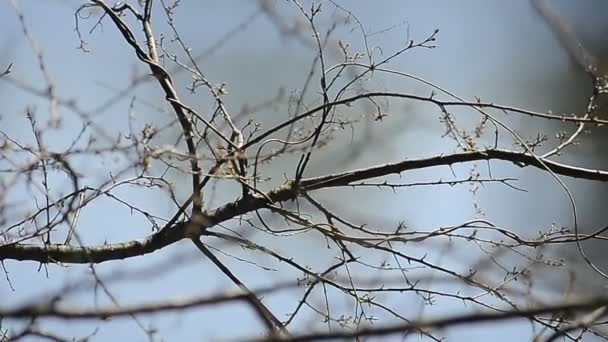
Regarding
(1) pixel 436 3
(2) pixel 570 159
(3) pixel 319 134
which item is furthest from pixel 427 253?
(1) pixel 436 3

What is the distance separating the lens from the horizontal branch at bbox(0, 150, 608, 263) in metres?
0.72

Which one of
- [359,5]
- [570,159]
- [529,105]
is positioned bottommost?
[570,159]

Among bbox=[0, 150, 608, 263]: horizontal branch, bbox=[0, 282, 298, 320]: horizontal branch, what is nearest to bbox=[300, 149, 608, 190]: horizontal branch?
bbox=[0, 150, 608, 263]: horizontal branch

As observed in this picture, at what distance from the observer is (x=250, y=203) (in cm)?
76

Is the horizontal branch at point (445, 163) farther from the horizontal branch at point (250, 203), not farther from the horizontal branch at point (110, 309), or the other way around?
the horizontal branch at point (110, 309)

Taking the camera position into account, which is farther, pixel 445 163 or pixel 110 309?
pixel 445 163

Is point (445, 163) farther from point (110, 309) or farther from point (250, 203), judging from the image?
point (110, 309)

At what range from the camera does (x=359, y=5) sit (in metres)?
1.01

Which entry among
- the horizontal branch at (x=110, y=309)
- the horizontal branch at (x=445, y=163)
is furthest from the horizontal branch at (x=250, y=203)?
the horizontal branch at (x=110, y=309)

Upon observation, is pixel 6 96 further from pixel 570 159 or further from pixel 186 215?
pixel 570 159

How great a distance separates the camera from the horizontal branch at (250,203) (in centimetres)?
72

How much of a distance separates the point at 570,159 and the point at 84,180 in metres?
Answer: 0.62

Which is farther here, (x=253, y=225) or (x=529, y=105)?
(x=529, y=105)

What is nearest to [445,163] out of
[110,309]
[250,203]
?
[250,203]
